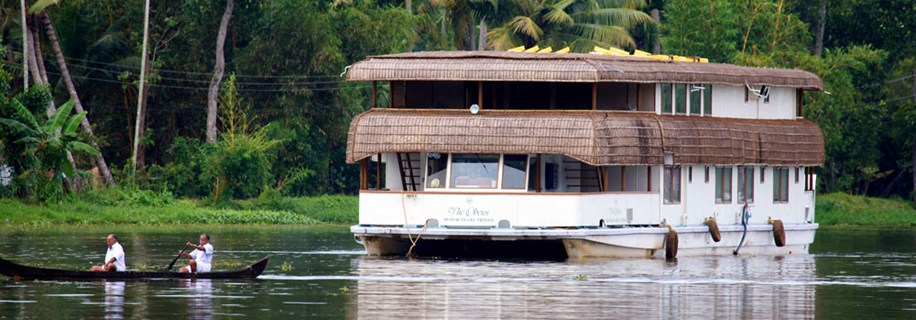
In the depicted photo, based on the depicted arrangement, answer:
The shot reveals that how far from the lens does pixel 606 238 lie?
37.6m

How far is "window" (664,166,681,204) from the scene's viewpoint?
3997 cm

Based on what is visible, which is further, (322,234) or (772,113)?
(322,234)

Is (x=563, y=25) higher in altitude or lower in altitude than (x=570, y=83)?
higher

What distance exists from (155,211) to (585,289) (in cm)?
2959

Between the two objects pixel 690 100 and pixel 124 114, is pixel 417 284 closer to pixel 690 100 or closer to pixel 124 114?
pixel 690 100

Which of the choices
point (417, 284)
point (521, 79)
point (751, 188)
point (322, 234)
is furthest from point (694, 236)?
point (322, 234)

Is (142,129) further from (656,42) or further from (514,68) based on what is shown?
(514,68)

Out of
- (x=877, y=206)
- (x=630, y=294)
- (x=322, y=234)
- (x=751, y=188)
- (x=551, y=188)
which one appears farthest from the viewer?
(x=877, y=206)

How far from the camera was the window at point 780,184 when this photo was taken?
43625 millimetres

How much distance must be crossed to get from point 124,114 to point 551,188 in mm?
32261

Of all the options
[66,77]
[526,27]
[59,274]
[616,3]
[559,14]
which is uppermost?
[616,3]

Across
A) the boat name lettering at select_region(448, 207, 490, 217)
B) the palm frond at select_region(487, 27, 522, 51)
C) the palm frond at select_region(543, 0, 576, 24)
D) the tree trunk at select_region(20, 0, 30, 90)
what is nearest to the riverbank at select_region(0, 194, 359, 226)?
the tree trunk at select_region(20, 0, 30, 90)

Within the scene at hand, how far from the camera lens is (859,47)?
68500 mm

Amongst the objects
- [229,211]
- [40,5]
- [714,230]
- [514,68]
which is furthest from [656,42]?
[514,68]
